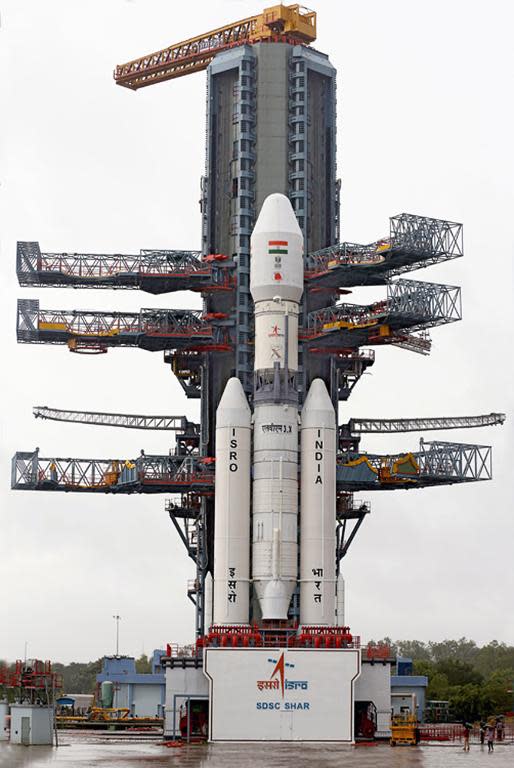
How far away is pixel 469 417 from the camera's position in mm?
111375

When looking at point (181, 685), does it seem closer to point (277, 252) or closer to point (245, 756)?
point (245, 756)

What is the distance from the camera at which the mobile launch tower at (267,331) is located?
295 ft

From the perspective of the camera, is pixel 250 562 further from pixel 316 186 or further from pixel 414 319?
pixel 316 186

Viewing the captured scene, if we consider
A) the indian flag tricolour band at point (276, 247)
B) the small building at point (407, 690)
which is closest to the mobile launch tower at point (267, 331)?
the indian flag tricolour band at point (276, 247)

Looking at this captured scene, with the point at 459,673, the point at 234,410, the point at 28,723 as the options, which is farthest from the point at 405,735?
the point at 459,673

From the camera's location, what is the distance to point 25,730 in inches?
2938

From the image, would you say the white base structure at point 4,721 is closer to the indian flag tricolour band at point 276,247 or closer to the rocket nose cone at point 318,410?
the rocket nose cone at point 318,410

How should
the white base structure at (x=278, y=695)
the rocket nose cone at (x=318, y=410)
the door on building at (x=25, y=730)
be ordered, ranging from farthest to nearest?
the rocket nose cone at (x=318, y=410)
the white base structure at (x=278, y=695)
the door on building at (x=25, y=730)

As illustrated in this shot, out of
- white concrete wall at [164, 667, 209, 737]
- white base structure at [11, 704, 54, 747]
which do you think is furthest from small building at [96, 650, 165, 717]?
white base structure at [11, 704, 54, 747]

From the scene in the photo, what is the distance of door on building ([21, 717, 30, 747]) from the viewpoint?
74250mm

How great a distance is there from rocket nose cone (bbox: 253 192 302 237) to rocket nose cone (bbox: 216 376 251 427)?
9.96m

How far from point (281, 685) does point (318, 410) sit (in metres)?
17.9

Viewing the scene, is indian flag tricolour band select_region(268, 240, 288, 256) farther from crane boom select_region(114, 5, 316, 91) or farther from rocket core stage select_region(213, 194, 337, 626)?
crane boom select_region(114, 5, 316, 91)

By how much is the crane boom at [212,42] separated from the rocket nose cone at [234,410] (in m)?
27.5
